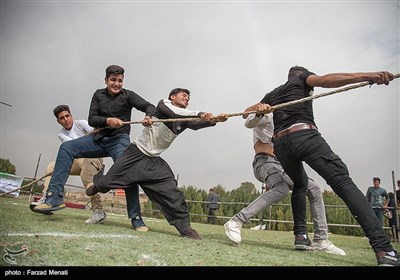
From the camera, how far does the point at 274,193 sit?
3.53 m

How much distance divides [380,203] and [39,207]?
28.4 ft

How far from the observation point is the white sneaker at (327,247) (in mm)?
3441

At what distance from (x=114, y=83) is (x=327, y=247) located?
315 cm

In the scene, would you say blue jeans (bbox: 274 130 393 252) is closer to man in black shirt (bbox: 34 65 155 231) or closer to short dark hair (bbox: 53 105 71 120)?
man in black shirt (bbox: 34 65 155 231)

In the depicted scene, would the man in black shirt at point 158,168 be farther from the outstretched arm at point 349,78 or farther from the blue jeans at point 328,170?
the outstretched arm at point 349,78

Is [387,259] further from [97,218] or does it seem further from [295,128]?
[97,218]

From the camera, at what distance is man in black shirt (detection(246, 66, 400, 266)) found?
247cm

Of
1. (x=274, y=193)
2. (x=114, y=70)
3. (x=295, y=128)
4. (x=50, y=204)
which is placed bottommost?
(x=50, y=204)

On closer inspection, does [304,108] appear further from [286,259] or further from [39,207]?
[39,207]

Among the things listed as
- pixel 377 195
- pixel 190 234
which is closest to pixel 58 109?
pixel 190 234

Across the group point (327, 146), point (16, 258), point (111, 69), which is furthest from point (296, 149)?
point (111, 69)

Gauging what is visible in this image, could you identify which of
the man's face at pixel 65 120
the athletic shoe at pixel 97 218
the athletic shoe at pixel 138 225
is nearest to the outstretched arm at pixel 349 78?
the athletic shoe at pixel 138 225

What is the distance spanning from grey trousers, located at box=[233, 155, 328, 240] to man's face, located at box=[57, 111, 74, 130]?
286 centimetres

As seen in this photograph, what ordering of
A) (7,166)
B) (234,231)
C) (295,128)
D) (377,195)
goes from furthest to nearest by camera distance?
(7,166), (377,195), (234,231), (295,128)
